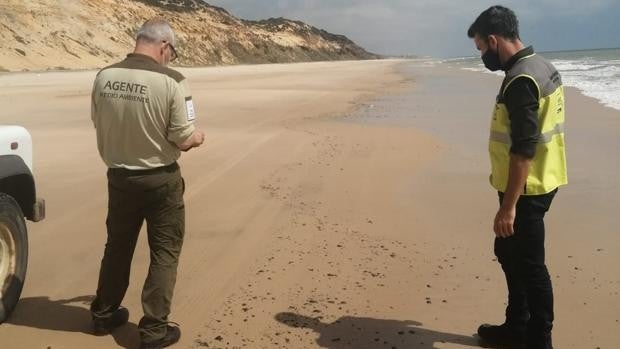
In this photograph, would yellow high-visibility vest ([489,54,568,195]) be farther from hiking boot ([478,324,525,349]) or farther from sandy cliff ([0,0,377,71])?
sandy cliff ([0,0,377,71])

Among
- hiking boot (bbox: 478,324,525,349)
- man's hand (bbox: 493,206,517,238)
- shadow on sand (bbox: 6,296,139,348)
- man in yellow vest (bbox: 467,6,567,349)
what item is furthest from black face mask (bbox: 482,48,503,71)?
shadow on sand (bbox: 6,296,139,348)

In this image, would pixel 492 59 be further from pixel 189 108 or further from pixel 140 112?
pixel 140 112

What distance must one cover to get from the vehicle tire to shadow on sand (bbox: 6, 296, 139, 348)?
0.47 ft

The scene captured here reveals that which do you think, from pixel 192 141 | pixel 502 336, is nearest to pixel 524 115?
pixel 502 336

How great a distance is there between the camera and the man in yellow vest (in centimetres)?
277

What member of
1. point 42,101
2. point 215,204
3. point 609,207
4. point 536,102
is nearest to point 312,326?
point 536,102

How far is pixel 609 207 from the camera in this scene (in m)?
6.11

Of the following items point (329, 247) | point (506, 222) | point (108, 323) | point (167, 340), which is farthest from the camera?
point (329, 247)

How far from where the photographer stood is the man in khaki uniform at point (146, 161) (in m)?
3.14

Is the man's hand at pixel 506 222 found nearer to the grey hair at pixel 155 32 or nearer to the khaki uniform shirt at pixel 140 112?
the khaki uniform shirt at pixel 140 112

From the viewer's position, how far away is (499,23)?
293 centimetres

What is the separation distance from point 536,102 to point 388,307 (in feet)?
5.95

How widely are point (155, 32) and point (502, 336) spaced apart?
2.68 m

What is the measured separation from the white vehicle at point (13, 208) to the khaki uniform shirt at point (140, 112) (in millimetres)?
705
